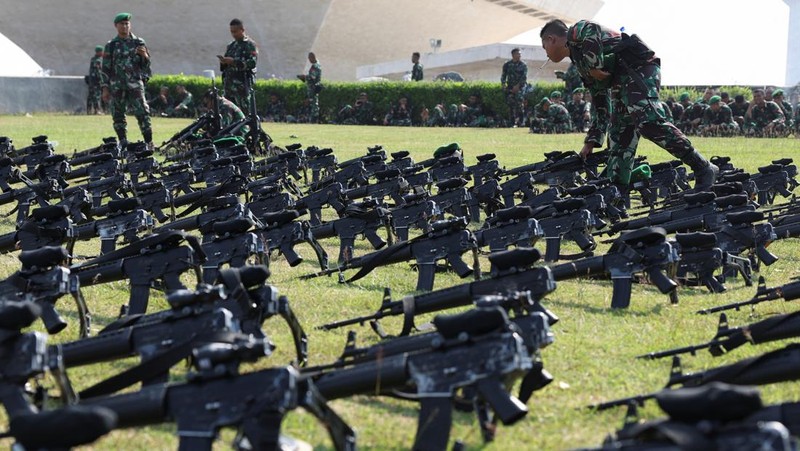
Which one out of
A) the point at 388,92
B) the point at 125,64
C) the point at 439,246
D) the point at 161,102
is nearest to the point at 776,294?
the point at 439,246

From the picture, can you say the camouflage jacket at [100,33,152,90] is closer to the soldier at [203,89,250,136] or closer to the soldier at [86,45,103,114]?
the soldier at [203,89,250,136]

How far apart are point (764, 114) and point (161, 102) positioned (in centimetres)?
1954

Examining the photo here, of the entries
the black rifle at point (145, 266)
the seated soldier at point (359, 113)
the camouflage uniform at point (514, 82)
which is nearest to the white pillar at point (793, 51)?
the camouflage uniform at point (514, 82)

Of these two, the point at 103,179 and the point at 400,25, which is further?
the point at 400,25

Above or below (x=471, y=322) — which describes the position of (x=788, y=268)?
below

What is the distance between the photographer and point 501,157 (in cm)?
1867

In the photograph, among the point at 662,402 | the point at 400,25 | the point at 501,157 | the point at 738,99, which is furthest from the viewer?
the point at 400,25

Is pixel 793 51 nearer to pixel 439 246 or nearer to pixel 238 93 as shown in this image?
pixel 238 93

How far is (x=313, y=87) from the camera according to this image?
34031mm

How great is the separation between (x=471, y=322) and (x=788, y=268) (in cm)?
571

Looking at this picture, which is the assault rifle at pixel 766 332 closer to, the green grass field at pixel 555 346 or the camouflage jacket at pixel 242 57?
the green grass field at pixel 555 346

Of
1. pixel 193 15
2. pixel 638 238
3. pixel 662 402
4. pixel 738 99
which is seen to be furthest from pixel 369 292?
pixel 193 15

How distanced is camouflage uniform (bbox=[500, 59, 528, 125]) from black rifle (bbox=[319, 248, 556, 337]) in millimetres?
26214

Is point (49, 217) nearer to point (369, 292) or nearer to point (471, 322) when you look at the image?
point (369, 292)
